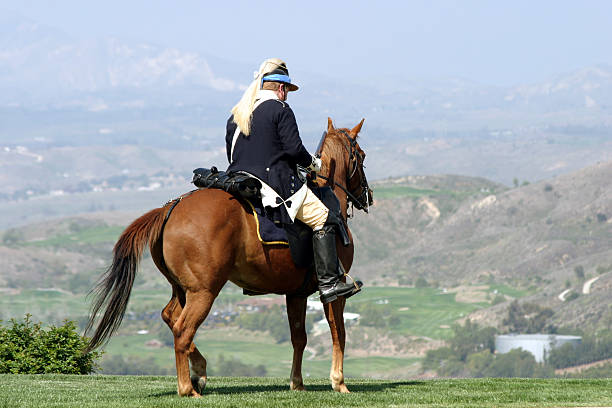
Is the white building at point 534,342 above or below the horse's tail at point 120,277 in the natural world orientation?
above

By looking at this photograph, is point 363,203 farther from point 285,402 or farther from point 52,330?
point 52,330

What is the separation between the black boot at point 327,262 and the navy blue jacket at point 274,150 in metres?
0.55

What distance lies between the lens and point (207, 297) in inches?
453

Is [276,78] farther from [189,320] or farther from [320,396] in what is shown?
[320,396]

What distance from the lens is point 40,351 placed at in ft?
65.7

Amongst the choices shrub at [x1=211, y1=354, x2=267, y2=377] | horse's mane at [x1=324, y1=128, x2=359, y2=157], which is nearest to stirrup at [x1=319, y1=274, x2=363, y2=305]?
horse's mane at [x1=324, y1=128, x2=359, y2=157]

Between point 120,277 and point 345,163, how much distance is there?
389cm

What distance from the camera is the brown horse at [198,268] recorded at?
11.4 metres

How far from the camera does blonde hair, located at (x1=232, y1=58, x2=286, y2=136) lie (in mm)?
12219

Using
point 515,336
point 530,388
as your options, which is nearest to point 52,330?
point 530,388

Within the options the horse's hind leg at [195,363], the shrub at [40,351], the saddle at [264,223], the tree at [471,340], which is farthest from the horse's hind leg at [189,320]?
the tree at [471,340]

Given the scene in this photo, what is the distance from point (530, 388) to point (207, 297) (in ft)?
18.9

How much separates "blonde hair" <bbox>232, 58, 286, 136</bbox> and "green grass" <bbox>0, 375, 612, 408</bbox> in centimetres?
364

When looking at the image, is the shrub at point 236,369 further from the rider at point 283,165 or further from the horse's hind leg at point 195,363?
the rider at point 283,165
